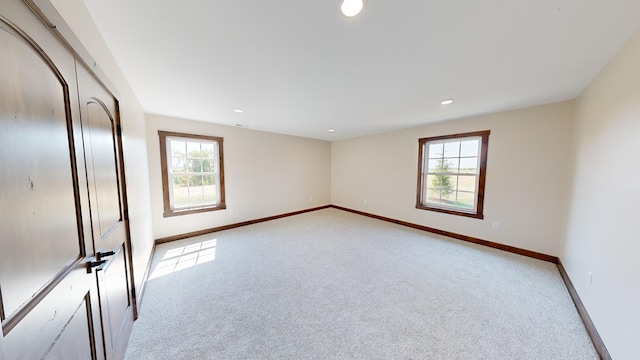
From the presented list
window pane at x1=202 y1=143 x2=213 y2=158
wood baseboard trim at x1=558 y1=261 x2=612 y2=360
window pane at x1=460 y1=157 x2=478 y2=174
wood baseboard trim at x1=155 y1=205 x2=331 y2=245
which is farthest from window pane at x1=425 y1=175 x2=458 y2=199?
window pane at x1=202 y1=143 x2=213 y2=158

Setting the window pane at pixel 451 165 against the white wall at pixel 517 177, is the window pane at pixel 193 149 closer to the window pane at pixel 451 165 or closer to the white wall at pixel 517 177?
the white wall at pixel 517 177

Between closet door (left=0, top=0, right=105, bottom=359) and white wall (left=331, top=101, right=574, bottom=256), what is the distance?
4502 mm

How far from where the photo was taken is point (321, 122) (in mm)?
3758

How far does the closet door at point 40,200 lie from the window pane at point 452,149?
4581 mm

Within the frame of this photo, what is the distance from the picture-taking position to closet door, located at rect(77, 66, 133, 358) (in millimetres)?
1055

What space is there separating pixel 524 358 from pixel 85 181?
290 cm

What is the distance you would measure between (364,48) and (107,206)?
2031mm

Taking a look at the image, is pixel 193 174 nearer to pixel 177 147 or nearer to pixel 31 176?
pixel 177 147

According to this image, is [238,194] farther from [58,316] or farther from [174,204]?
[58,316]

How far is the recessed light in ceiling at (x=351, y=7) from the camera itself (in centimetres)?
109

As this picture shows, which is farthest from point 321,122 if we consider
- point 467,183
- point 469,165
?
point 467,183

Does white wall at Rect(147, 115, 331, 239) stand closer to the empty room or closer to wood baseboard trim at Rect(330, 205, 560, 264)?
the empty room

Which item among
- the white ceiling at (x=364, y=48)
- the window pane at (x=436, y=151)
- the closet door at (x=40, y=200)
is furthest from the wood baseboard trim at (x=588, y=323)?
the closet door at (x=40, y=200)

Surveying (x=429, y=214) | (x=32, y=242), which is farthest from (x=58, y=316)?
(x=429, y=214)
